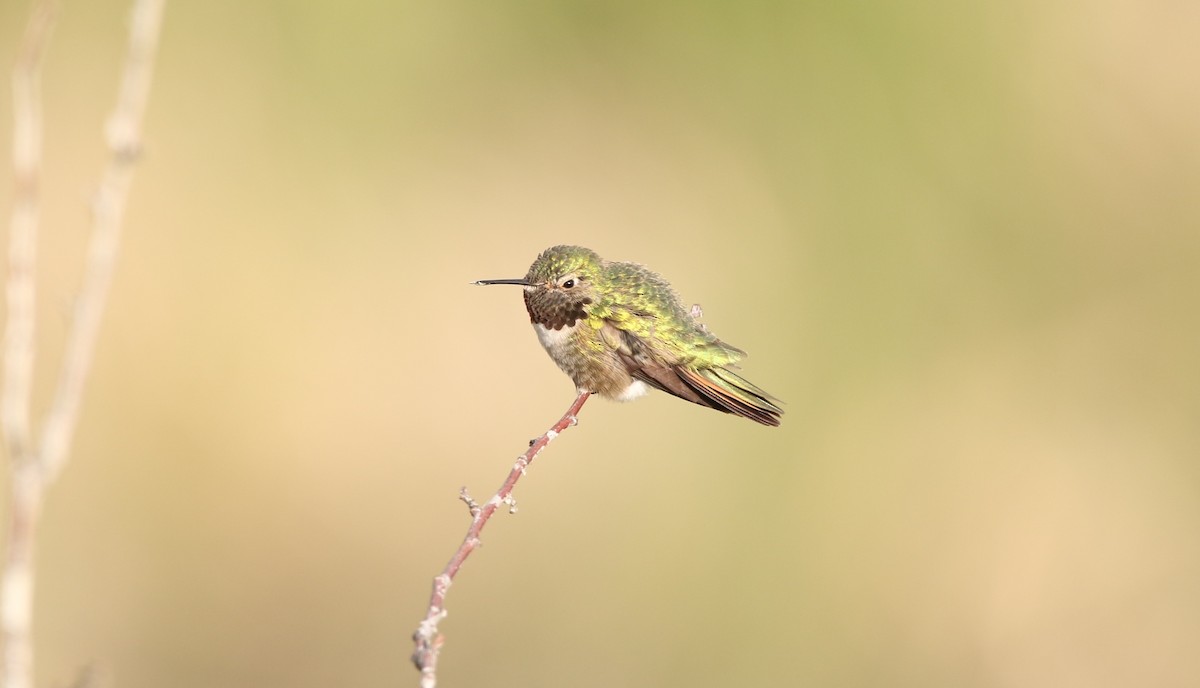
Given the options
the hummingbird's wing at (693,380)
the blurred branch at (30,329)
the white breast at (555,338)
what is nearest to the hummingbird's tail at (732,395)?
the hummingbird's wing at (693,380)

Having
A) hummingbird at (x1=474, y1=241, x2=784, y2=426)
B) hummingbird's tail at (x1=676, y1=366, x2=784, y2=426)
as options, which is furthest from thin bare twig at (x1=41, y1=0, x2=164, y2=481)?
hummingbird at (x1=474, y1=241, x2=784, y2=426)

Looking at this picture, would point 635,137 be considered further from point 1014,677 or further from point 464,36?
point 1014,677

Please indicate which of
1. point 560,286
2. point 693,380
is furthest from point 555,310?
point 693,380

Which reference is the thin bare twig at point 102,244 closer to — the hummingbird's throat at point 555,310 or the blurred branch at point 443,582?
the blurred branch at point 443,582

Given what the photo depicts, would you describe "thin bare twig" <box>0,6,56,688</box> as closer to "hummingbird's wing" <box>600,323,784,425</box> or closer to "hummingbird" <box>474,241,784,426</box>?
"hummingbird's wing" <box>600,323,784,425</box>

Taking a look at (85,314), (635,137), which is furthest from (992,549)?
(85,314)

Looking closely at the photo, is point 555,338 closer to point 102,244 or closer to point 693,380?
point 693,380
